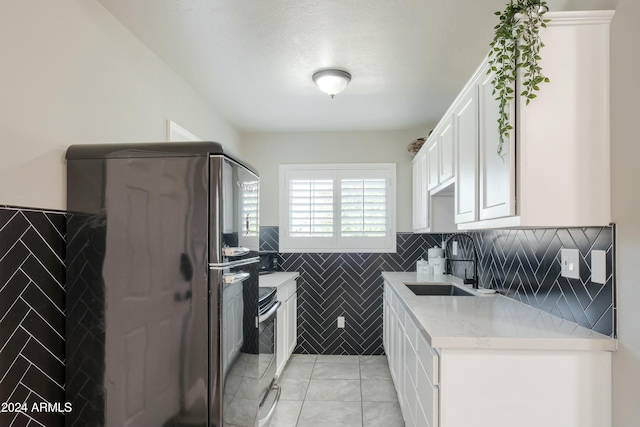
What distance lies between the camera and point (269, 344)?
279 cm

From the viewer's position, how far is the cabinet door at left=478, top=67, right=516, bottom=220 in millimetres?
1527

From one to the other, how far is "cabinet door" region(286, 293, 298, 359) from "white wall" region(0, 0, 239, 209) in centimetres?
217

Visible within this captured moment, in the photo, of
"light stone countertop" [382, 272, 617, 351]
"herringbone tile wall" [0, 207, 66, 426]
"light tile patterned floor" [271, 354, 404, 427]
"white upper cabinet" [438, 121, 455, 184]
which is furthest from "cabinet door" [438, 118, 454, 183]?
"herringbone tile wall" [0, 207, 66, 426]

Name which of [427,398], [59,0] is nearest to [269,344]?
[427,398]

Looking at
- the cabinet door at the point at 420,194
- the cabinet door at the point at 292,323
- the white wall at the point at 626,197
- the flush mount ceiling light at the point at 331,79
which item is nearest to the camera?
the white wall at the point at 626,197

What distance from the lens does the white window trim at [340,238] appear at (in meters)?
4.25

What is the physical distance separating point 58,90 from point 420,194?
2.99 m

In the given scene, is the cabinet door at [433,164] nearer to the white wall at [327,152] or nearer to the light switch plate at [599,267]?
the white wall at [327,152]

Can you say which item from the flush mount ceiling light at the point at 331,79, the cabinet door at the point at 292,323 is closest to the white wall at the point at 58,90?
the flush mount ceiling light at the point at 331,79

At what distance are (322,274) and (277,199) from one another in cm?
99

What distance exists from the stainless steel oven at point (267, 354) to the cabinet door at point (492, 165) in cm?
146

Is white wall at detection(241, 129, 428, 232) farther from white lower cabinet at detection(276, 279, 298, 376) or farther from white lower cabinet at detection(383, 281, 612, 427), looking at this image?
white lower cabinet at detection(383, 281, 612, 427)

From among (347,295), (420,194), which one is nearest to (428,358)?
(420,194)

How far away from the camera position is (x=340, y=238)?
427cm
